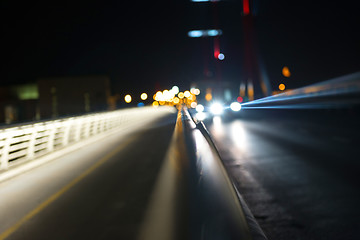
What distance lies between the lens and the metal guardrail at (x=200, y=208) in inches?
138

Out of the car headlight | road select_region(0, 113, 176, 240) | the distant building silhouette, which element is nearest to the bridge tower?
the car headlight

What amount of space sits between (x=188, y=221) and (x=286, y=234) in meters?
1.41

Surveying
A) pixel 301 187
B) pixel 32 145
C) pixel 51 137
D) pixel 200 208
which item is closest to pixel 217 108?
pixel 51 137

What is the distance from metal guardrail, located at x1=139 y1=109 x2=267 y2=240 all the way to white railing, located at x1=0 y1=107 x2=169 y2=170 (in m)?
5.25

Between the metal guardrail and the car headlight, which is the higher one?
the car headlight

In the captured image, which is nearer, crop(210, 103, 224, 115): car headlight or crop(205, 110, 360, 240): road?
crop(205, 110, 360, 240): road

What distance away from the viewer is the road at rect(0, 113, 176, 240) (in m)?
4.75

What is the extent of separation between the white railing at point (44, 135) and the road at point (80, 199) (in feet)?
2.75

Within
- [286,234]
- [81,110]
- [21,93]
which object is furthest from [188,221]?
[21,93]

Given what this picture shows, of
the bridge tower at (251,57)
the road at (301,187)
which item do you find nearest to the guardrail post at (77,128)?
the road at (301,187)

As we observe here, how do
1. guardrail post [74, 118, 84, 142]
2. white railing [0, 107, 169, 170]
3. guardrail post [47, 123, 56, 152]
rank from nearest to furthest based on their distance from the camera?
white railing [0, 107, 169, 170] → guardrail post [47, 123, 56, 152] → guardrail post [74, 118, 84, 142]

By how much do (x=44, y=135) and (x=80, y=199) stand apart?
6.97 meters

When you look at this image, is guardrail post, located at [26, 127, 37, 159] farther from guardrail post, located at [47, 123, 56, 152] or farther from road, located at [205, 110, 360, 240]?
road, located at [205, 110, 360, 240]

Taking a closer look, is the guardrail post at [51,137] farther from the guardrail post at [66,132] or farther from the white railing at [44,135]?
the guardrail post at [66,132]
